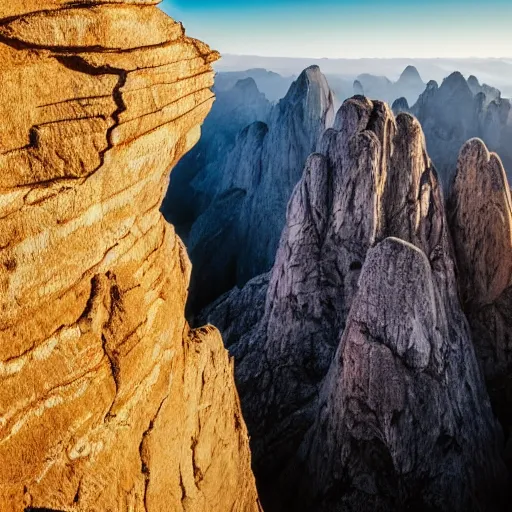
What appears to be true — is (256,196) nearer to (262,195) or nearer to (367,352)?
(262,195)

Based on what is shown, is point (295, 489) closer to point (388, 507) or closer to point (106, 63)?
point (388, 507)

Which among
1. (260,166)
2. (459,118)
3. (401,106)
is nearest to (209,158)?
(260,166)

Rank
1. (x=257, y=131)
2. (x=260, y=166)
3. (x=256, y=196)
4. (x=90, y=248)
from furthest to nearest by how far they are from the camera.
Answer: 1. (x=257, y=131)
2. (x=260, y=166)
3. (x=256, y=196)
4. (x=90, y=248)

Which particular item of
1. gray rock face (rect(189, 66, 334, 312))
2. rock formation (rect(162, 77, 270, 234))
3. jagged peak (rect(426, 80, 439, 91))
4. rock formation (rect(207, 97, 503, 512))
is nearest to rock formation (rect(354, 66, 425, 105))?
rock formation (rect(162, 77, 270, 234))

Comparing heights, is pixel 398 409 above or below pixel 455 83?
below

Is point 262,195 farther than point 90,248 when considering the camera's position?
Yes

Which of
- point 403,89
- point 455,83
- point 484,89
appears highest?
point 403,89
